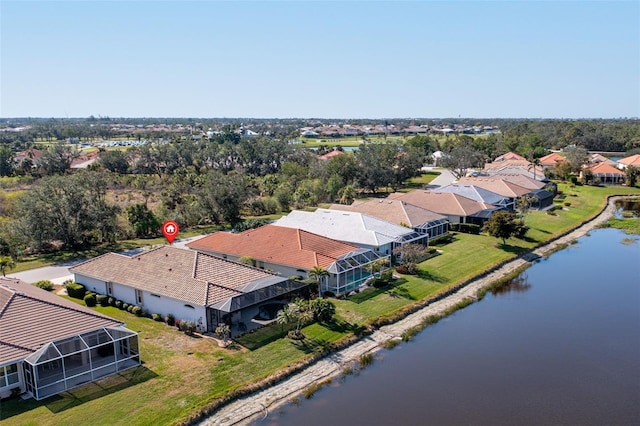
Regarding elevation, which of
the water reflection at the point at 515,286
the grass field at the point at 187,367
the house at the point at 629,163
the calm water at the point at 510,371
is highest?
the house at the point at 629,163

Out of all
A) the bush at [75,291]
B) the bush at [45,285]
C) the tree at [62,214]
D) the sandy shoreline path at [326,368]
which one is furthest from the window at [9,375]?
the tree at [62,214]

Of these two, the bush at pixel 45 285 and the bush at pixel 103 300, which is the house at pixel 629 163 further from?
the bush at pixel 45 285

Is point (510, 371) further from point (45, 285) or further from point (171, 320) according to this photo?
point (45, 285)

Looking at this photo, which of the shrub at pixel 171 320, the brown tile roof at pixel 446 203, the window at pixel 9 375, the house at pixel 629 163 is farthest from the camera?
the house at pixel 629 163

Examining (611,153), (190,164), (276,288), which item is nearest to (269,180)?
(190,164)

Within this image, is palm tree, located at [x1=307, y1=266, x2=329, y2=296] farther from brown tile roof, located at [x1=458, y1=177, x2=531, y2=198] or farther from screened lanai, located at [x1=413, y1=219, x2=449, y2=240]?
brown tile roof, located at [x1=458, y1=177, x2=531, y2=198]

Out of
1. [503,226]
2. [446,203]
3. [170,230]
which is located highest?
[446,203]

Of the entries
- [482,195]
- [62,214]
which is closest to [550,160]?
[482,195]
